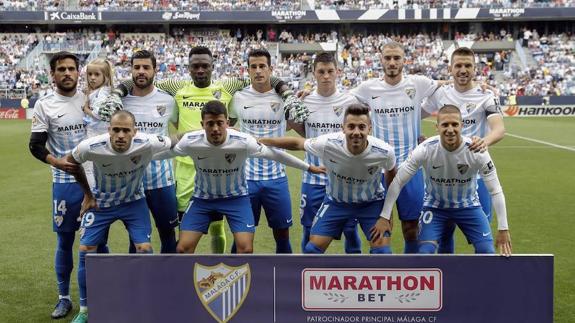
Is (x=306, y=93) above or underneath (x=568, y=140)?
above

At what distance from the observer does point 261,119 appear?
639 cm

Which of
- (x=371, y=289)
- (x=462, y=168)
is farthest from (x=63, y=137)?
(x=462, y=168)

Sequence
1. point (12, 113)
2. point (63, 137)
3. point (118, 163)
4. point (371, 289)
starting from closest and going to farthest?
point (371, 289)
point (118, 163)
point (63, 137)
point (12, 113)

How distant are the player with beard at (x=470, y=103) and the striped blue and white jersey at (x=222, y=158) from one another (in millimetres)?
1694

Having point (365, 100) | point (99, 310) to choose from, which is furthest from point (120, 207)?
point (365, 100)

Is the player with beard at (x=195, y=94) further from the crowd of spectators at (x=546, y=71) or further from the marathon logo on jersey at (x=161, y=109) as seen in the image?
the crowd of spectators at (x=546, y=71)

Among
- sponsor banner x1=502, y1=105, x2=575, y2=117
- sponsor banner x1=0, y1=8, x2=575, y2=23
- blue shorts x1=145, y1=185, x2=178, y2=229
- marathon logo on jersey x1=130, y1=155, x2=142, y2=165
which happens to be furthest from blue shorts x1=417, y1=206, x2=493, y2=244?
sponsor banner x1=0, y1=8, x2=575, y2=23

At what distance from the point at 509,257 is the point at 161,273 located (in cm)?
242

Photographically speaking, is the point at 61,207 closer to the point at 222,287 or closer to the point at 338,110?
the point at 222,287

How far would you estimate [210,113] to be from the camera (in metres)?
5.25

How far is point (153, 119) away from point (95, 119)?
520 mm

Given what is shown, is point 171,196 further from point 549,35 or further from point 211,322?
point 549,35

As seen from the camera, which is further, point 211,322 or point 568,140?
point 568,140

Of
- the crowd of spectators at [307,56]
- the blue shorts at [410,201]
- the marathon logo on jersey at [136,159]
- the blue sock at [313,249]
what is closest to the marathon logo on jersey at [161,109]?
the marathon logo on jersey at [136,159]
